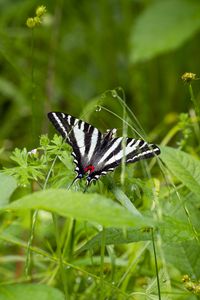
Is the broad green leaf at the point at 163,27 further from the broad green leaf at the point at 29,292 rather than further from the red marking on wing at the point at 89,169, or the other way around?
the broad green leaf at the point at 29,292

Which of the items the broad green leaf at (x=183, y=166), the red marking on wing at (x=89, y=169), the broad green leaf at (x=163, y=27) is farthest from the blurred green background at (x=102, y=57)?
the red marking on wing at (x=89, y=169)

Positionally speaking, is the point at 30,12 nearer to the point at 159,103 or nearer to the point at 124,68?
the point at 124,68

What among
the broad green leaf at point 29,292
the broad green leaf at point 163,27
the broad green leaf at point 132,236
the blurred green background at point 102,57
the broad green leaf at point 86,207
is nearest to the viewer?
the broad green leaf at point 86,207

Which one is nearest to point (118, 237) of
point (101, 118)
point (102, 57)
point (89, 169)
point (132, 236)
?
point (132, 236)

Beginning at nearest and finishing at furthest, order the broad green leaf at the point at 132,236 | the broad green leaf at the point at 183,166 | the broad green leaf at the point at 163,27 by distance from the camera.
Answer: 1. the broad green leaf at the point at 132,236
2. the broad green leaf at the point at 183,166
3. the broad green leaf at the point at 163,27

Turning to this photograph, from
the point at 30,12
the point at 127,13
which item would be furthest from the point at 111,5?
the point at 30,12

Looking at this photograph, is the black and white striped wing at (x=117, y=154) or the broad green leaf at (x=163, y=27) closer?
the black and white striped wing at (x=117, y=154)

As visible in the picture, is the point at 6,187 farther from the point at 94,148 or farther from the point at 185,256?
the point at 185,256
